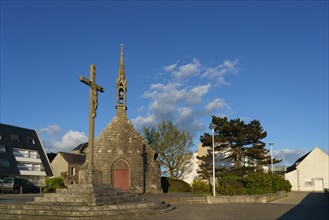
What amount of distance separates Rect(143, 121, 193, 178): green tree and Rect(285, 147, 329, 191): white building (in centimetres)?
1852

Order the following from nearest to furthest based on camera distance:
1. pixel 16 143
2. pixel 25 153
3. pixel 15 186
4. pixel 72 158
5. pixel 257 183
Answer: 1. pixel 257 183
2. pixel 15 186
3. pixel 16 143
4. pixel 25 153
5. pixel 72 158

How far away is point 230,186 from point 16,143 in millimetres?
34658

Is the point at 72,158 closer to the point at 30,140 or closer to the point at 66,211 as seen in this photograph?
the point at 30,140

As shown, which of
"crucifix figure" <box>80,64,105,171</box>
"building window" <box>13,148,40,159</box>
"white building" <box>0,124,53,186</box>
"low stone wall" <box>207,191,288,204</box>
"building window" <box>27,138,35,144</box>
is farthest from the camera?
"building window" <box>27,138,35,144</box>

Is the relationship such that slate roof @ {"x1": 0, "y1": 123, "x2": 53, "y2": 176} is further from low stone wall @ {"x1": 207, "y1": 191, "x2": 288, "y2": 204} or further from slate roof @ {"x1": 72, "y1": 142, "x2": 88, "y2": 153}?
low stone wall @ {"x1": 207, "y1": 191, "x2": 288, "y2": 204}

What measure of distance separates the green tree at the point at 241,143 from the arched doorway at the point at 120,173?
40.6 feet

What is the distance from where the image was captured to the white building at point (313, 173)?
50844mm

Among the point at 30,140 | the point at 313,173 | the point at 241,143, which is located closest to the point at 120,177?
the point at 241,143

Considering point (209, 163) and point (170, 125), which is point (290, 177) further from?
point (170, 125)

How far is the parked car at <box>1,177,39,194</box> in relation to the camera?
1197 inches

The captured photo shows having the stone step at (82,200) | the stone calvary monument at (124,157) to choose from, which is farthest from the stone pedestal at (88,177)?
the stone calvary monument at (124,157)

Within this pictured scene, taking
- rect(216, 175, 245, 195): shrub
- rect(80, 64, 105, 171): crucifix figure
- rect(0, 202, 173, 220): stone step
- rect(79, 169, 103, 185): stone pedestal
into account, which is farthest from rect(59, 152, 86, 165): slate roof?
rect(0, 202, 173, 220): stone step

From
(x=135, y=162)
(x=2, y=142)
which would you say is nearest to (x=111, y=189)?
(x=135, y=162)

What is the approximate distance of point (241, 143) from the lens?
38.7 m
